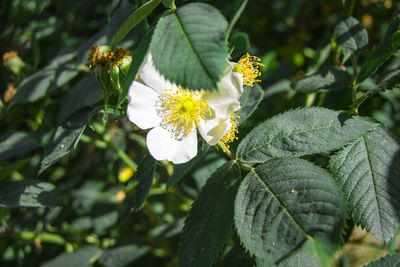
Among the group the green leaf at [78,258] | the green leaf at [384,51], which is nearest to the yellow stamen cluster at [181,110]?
the green leaf at [384,51]

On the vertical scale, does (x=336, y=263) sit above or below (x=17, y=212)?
below

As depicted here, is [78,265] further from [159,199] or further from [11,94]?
[11,94]

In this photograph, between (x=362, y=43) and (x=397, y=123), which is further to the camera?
(x=397, y=123)

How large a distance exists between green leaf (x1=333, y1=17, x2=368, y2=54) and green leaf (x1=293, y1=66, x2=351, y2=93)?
3.3 inches

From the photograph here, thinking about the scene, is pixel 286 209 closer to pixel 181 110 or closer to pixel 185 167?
pixel 185 167

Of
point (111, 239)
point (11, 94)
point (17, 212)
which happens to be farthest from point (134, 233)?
point (11, 94)

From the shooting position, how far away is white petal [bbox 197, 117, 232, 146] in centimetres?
90

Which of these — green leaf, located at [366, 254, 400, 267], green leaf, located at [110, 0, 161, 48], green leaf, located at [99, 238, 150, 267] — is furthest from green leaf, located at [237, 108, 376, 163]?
green leaf, located at [99, 238, 150, 267]

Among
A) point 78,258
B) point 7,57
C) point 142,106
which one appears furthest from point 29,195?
point 7,57

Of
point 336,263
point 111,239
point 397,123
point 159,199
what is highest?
point 397,123

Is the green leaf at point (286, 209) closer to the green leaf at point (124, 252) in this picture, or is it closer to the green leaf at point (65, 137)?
the green leaf at point (65, 137)

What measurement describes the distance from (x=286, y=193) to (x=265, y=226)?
9 centimetres

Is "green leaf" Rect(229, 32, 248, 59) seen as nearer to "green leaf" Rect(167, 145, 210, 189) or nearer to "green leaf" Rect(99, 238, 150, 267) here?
"green leaf" Rect(167, 145, 210, 189)

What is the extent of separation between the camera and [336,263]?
1883 mm
